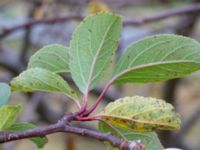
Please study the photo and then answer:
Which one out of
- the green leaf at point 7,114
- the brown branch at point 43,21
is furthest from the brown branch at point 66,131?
the brown branch at point 43,21

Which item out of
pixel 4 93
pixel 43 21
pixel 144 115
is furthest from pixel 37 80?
pixel 43 21

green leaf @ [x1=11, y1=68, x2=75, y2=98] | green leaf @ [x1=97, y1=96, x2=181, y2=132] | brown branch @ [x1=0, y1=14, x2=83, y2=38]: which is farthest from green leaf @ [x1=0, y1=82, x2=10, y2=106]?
brown branch @ [x1=0, y1=14, x2=83, y2=38]

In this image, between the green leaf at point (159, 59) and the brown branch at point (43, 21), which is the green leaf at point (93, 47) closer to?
the green leaf at point (159, 59)

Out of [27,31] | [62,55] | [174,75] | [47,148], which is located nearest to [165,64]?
[174,75]

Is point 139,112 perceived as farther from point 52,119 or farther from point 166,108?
point 52,119

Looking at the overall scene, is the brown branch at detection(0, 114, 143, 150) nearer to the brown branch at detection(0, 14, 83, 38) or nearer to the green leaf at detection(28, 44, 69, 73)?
the green leaf at detection(28, 44, 69, 73)

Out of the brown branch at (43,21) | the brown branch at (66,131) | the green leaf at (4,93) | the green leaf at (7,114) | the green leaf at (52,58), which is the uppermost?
the brown branch at (43,21)
